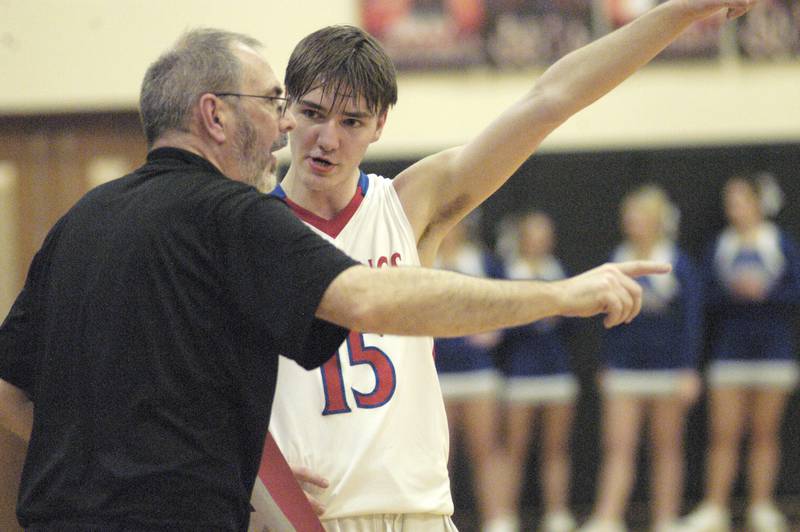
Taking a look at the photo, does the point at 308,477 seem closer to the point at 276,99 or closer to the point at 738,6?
the point at 276,99

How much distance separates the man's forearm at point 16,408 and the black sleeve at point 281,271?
0.72 m

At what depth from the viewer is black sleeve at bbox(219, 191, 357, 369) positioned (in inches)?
86.0

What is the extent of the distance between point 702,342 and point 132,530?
21.0 ft

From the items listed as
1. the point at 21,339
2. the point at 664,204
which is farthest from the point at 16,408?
the point at 664,204

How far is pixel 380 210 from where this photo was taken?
10.5 ft

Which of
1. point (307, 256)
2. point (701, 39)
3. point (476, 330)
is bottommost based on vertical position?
point (476, 330)

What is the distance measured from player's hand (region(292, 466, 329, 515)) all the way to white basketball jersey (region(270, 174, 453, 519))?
20mm

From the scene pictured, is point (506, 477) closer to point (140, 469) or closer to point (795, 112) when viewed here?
point (795, 112)

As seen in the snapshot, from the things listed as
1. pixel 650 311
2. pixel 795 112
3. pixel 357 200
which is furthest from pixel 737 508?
pixel 357 200

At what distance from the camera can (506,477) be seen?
24.8ft

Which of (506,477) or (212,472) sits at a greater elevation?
(212,472)

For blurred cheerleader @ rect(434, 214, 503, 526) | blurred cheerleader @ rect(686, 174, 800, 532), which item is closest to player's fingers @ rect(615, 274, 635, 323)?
blurred cheerleader @ rect(434, 214, 503, 526)

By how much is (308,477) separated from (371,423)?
0.74 ft

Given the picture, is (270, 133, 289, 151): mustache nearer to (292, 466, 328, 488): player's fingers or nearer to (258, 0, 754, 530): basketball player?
(258, 0, 754, 530): basketball player
